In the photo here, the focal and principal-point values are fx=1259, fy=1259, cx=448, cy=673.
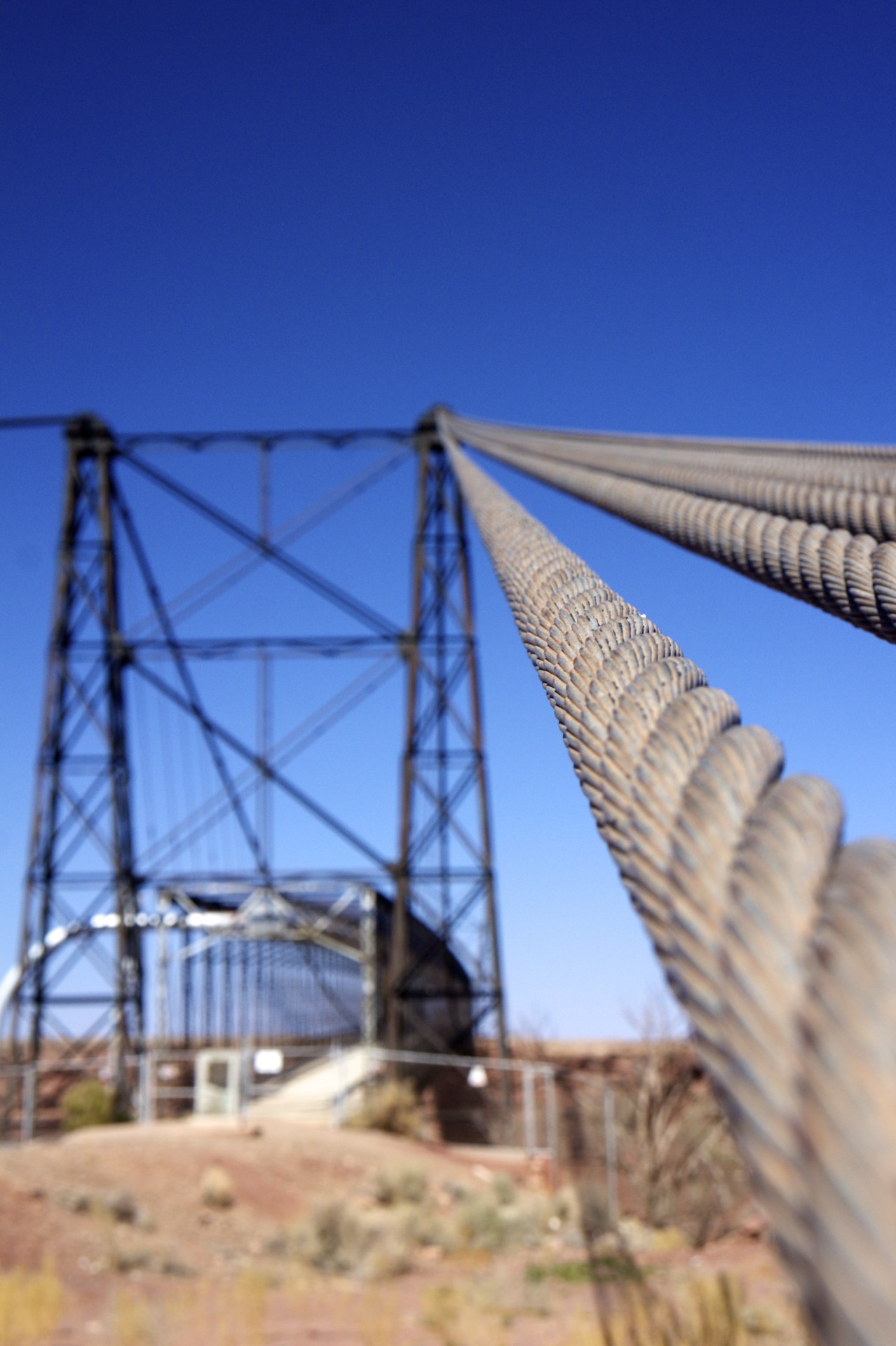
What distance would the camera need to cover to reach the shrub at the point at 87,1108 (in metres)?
18.0

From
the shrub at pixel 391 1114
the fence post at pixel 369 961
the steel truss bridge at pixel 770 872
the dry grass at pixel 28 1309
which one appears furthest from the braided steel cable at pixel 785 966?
the fence post at pixel 369 961

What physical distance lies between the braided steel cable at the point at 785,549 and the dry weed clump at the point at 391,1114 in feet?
50.2

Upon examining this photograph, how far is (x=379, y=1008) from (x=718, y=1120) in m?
6.21

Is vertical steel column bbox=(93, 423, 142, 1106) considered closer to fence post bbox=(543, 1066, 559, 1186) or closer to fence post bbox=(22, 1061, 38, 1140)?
fence post bbox=(22, 1061, 38, 1140)

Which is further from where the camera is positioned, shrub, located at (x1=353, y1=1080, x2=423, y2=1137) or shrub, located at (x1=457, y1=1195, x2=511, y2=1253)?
shrub, located at (x1=353, y1=1080, x2=423, y2=1137)

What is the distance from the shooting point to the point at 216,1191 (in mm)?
13203

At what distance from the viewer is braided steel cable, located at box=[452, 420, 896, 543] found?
10.1ft

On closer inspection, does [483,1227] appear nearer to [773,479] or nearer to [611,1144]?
[611,1144]

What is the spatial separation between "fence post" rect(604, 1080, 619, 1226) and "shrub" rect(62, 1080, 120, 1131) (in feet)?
23.3

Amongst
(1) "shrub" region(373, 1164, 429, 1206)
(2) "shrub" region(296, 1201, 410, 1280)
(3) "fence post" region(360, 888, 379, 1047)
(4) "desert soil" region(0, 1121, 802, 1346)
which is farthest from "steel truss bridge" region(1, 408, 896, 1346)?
(3) "fence post" region(360, 888, 379, 1047)

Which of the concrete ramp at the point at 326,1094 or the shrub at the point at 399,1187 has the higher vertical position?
the concrete ramp at the point at 326,1094

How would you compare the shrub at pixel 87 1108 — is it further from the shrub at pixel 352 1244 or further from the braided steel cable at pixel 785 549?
the braided steel cable at pixel 785 549

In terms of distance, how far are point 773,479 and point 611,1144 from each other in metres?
15.5

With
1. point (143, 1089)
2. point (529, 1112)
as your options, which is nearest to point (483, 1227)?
point (529, 1112)
